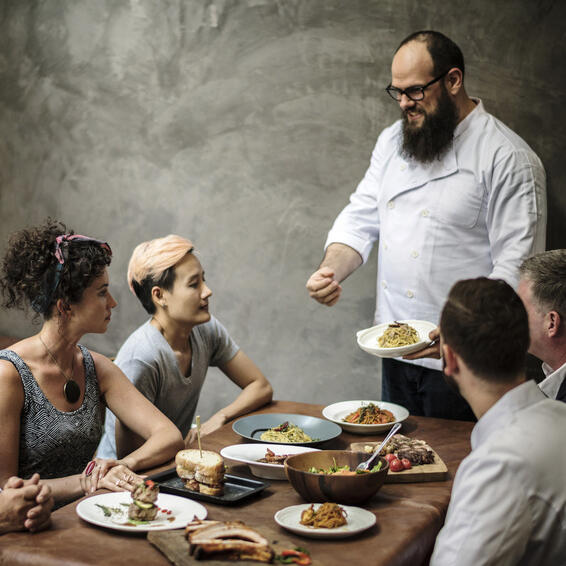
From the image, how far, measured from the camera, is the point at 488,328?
1.54 m

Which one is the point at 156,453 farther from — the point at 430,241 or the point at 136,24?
the point at 136,24

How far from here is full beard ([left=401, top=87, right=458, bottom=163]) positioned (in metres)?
3.06

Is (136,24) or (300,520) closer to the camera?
(300,520)

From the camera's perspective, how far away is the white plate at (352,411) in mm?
2514

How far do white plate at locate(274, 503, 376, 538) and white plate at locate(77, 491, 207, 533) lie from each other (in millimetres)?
199

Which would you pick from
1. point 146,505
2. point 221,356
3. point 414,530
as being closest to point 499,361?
point 414,530

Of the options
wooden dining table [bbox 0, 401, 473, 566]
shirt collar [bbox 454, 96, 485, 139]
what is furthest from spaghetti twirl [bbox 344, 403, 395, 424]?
shirt collar [bbox 454, 96, 485, 139]

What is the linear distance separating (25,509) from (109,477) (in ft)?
1.17

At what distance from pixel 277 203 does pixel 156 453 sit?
2.36 metres

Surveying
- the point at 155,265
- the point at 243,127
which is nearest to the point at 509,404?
the point at 155,265

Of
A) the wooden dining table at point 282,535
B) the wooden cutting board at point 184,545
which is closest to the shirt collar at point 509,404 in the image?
the wooden dining table at point 282,535

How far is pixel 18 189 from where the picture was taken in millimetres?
5105

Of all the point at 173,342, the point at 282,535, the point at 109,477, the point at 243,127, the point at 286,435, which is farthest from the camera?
the point at 243,127

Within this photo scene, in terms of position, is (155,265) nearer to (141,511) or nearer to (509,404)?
(141,511)
